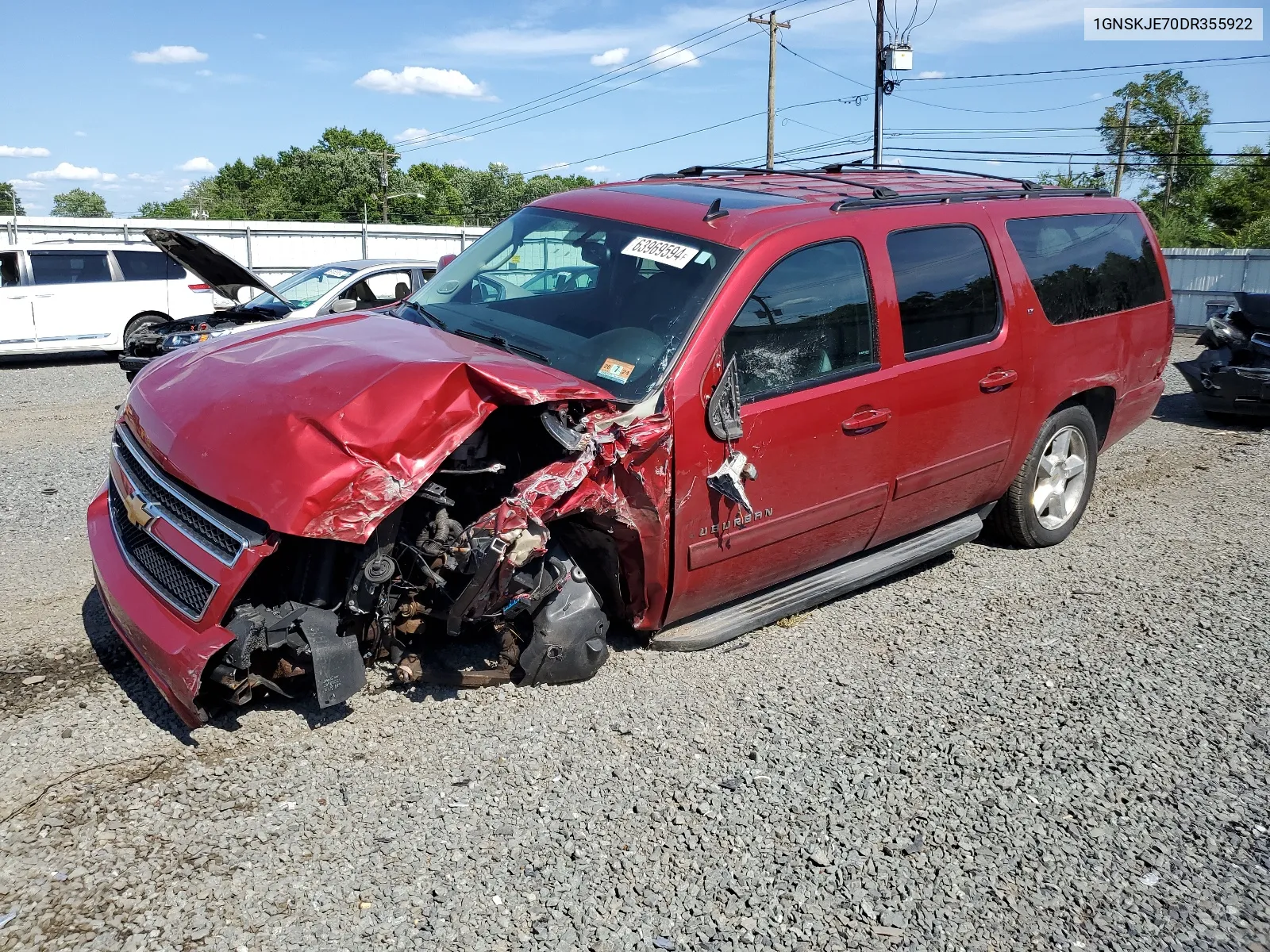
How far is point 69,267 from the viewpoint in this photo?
47.4 ft

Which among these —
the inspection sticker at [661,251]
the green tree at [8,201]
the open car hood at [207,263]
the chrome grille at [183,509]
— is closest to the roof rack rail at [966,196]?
the inspection sticker at [661,251]

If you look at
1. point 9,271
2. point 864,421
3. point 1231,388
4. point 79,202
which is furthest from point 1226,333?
point 79,202

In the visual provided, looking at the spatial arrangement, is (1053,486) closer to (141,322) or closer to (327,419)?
(327,419)

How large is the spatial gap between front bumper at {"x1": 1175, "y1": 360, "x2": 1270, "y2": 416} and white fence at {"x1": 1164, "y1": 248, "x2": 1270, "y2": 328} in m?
14.3

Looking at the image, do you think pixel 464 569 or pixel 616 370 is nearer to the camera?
pixel 464 569

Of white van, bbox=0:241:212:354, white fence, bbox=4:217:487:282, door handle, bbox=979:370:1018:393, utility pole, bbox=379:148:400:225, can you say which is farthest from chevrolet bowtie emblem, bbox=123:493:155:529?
utility pole, bbox=379:148:400:225

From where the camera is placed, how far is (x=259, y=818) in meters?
2.97

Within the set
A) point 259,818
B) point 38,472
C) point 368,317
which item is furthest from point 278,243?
point 259,818

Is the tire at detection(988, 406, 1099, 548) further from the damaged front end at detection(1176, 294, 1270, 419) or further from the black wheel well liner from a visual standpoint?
the damaged front end at detection(1176, 294, 1270, 419)

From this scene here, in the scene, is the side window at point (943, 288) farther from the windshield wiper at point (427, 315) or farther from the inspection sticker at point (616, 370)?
the windshield wiper at point (427, 315)

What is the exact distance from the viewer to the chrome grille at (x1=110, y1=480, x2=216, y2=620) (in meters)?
3.09

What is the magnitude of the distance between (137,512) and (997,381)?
3.92 meters

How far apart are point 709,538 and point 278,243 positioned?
2687 cm

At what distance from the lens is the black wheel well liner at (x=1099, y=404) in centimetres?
566
